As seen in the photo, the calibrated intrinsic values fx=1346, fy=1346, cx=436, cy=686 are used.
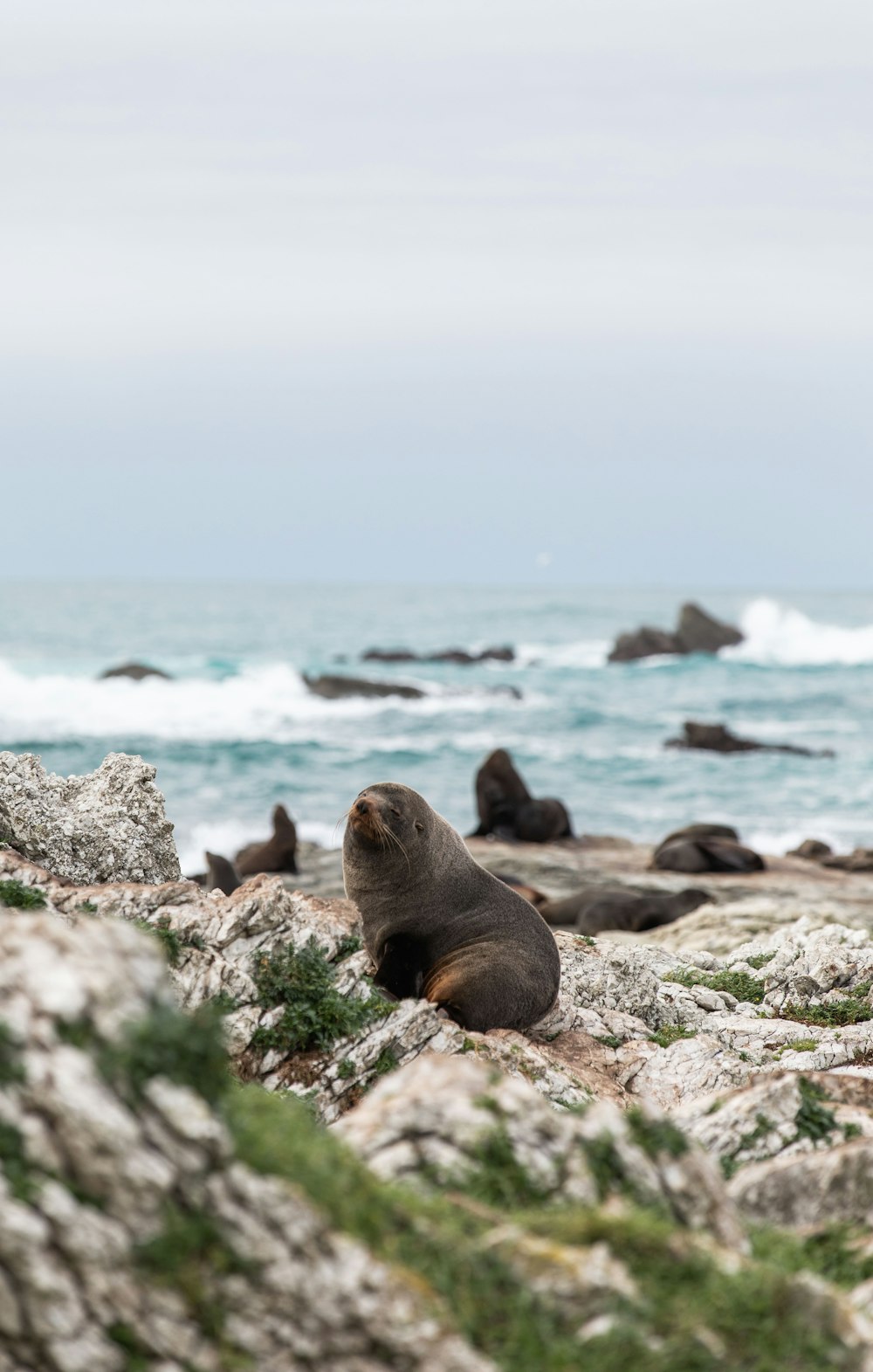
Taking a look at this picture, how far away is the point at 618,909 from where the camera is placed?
13.5 metres

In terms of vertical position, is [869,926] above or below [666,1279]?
below

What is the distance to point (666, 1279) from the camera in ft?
9.66

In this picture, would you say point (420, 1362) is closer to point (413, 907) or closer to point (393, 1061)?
point (393, 1061)

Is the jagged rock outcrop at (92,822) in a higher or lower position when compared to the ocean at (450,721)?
higher

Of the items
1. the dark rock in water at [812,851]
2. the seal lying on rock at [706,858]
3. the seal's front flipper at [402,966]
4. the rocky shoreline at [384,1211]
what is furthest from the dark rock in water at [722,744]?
the rocky shoreline at [384,1211]

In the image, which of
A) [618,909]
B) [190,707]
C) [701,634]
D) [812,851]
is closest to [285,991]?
[618,909]

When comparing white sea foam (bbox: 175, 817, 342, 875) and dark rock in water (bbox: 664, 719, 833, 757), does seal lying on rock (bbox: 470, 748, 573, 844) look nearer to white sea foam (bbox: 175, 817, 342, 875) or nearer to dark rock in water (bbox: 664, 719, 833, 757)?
white sea foam (bbox: 175, 817, 342, 875)

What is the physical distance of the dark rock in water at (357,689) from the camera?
159 feet

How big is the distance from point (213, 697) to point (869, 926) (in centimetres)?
3637

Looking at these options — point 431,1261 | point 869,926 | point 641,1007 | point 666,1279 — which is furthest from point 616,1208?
point 869,926

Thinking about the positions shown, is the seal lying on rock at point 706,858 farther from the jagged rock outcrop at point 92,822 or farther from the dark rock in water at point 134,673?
the dark rock in water at point 134,673

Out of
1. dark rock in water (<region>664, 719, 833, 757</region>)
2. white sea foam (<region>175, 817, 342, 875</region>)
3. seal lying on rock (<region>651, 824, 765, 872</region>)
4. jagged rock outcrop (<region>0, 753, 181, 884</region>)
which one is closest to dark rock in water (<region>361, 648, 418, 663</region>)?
dark rock in water (<region>664, 719, 833, 757</region>)

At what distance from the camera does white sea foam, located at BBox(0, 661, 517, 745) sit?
38156 mm

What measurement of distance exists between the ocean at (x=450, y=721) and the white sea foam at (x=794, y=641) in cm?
15
